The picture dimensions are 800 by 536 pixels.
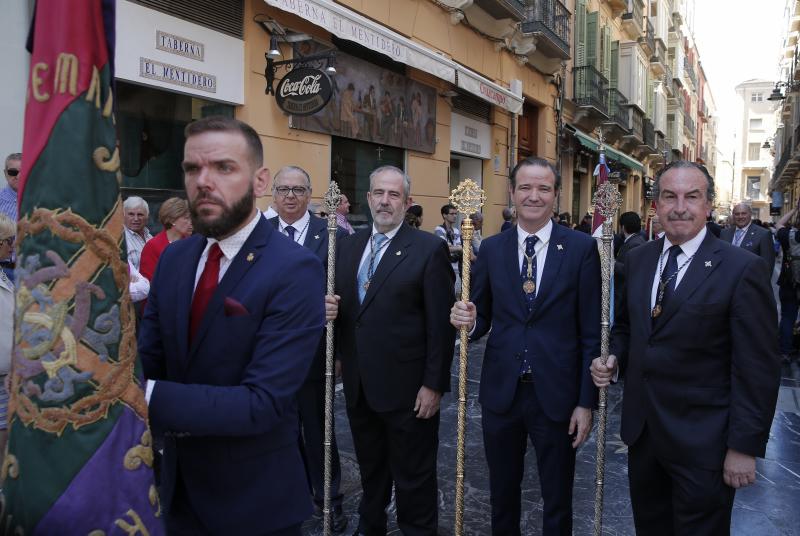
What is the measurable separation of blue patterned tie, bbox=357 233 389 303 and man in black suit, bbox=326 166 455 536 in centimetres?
2

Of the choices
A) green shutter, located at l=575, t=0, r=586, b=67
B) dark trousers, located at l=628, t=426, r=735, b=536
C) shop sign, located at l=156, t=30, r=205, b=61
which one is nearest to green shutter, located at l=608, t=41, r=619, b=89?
green shutter, located at l=575, t=0, r=586, b=67

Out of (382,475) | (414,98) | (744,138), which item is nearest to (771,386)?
(382,475)

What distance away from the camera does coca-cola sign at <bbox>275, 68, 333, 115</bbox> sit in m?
7.61

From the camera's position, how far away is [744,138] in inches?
3132

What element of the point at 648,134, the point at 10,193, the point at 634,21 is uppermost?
the point at 634,21

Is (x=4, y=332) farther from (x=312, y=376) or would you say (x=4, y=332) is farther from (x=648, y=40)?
(x=648, y=40)

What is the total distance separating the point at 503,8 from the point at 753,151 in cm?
7911

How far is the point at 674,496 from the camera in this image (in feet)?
8.55

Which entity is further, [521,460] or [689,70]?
[689,70]

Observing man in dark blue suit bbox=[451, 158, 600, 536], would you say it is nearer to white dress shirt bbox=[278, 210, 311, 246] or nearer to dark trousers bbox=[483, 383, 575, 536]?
dark trousers bbox=[483, 383, 575, 536]

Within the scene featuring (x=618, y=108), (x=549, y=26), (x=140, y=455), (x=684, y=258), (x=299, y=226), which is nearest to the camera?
(x=140, y=455)

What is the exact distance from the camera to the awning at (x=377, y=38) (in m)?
7.38

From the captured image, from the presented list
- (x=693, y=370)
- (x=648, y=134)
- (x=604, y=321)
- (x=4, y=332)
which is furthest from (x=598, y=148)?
(x=4, y=332)

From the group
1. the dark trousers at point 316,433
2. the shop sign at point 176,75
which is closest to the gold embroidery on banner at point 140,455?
the dark trousers at point 316,433
